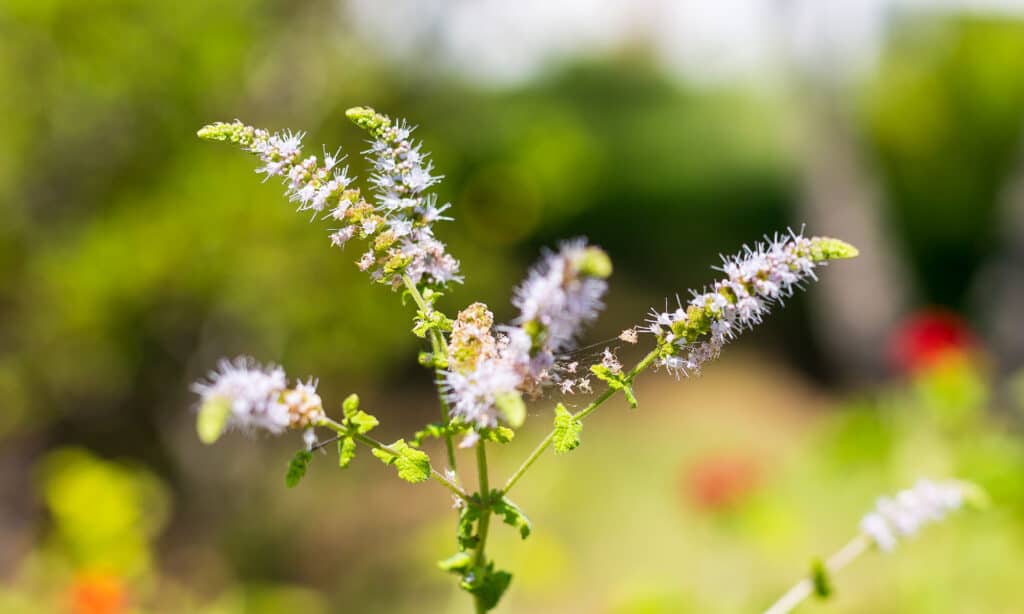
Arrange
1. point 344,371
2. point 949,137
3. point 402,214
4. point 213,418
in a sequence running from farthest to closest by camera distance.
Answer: point 949,137, point 344,371, point 402,214, point 213,418

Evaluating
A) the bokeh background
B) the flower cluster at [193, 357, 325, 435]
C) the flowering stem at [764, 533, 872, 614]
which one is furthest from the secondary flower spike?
the bokeh background

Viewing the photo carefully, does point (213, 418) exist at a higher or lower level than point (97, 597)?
lower

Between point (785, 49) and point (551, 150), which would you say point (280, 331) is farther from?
point (785, 49)

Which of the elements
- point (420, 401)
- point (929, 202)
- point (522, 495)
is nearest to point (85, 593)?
point (522, 495)

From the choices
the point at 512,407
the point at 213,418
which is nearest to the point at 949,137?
the point at 512,407

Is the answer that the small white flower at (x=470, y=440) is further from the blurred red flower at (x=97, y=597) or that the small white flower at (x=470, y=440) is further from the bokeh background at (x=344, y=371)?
the blurred red flower at (x=97, y=597)

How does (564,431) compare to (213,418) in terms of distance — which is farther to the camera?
(564,431)

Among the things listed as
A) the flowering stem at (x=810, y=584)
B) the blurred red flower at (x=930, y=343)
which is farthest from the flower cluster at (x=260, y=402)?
the blurred red flower at (x=930, y=343)

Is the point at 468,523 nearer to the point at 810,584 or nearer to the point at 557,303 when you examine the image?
the point at 557,303
